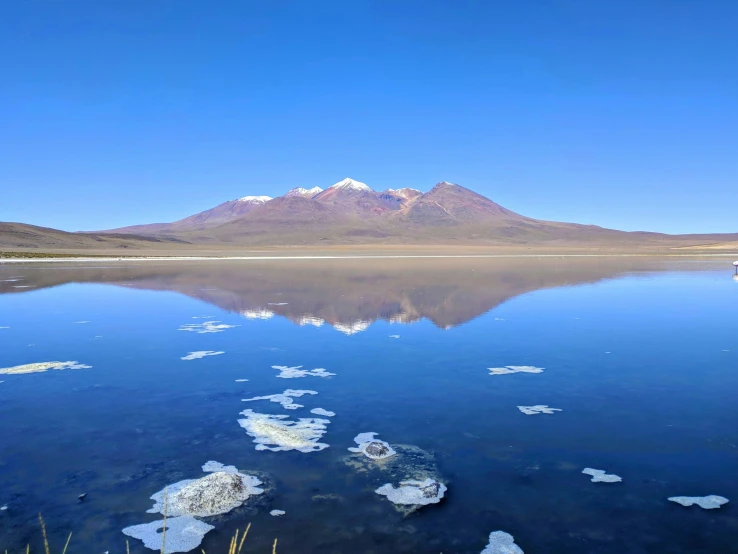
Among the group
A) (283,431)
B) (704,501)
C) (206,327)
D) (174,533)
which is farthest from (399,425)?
(206,327)

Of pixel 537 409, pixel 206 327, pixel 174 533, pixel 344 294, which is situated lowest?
pixel 174 533

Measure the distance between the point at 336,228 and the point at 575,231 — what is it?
78.8 m

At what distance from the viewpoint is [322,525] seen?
4223 mm

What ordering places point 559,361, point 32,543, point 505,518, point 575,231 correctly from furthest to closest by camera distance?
point 575,231, point 559,361, point 505,518, point 32,543

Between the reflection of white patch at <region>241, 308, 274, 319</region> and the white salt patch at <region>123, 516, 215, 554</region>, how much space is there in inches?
400

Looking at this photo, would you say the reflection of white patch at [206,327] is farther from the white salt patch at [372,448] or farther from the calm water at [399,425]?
the white salt patch at [372,448]

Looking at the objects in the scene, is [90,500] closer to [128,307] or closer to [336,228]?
[128,307]

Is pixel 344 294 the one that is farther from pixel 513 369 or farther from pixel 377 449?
pixel 377 449

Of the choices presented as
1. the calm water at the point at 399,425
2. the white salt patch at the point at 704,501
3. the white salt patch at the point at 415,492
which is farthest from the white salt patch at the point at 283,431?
the white salt patch at the point at 704,501

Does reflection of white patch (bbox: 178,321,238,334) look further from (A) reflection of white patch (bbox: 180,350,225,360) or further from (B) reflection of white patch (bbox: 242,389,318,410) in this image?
(B) reflection of white patch (bbox: 242,389,318,410)

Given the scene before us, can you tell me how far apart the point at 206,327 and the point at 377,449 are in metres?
8.39

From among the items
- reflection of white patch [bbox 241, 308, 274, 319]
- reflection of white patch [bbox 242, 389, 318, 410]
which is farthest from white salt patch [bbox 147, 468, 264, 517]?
reflection of white patch [bbox 241, 308, 274, 319]

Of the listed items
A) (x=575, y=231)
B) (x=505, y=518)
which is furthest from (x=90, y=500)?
(x=575, y=231)

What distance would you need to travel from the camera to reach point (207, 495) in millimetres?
4621
